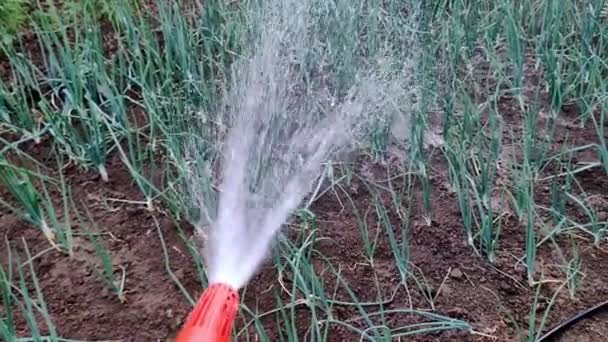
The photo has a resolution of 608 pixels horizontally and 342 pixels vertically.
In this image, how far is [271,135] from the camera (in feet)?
7.06

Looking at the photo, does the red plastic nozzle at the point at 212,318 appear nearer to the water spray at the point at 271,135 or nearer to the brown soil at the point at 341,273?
the water spray at the point at 271,135

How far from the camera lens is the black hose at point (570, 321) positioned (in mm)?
1657

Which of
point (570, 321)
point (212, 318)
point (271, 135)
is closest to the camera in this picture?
point (212, 318)

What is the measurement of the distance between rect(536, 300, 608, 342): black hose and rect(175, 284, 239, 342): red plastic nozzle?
799mm

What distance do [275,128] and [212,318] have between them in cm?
111

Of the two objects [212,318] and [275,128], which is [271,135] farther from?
[212,318]

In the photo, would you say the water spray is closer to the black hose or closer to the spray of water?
the spray of water

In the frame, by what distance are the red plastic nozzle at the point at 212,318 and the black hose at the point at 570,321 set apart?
31.5 inches

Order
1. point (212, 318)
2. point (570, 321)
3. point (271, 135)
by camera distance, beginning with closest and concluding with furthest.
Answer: point (212, 318)
point (570, 321)
point (271, 135)

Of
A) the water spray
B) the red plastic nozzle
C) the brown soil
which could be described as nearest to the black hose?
the brown soil

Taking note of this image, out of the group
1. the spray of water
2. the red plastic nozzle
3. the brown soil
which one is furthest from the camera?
the spray of water

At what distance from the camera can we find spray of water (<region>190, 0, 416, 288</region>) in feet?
5.89

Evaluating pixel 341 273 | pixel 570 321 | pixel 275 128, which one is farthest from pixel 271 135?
pixel 570 321

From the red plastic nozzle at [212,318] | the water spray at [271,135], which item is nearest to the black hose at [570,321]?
the water spray at [271,135]
